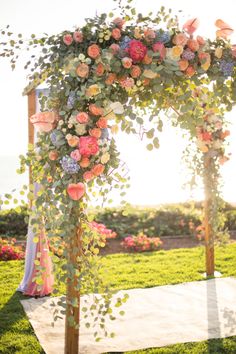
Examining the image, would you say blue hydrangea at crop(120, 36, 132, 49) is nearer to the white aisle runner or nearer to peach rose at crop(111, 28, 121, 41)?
peach rose at crop(111, 28, 121, 41)

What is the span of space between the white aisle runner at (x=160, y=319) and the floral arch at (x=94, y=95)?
142cm

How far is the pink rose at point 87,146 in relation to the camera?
336 centimetres

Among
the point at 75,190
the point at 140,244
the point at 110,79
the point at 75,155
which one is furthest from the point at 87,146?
the point at 140,244

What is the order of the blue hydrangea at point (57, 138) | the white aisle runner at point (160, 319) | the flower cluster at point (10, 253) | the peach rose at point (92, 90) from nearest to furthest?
the peach rose at point (92, 90)
the blue hydrangea at point (57, 138)
the white aisle runner at point (160, 319)
the flower cluster at point (10, 253)

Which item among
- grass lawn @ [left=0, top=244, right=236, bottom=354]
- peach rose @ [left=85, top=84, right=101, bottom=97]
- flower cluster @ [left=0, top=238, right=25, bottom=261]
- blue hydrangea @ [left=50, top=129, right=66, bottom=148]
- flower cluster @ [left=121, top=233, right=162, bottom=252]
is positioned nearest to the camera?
peach rose @ [left=85, top=84, right=101, bottom=97]

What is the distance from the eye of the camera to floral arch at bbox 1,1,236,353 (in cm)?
339

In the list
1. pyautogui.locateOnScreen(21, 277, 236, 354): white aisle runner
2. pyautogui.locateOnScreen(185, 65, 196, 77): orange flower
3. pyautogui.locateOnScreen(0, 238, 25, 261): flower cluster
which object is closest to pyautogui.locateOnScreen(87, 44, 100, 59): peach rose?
pyautogui.locateOnScreen(185, 65, 196, 77): orange flower

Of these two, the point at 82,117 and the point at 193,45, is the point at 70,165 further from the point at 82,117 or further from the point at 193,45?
the point at 193,45

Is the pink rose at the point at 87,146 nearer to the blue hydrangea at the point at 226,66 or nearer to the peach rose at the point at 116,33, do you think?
the peach rose at the point at 116,33

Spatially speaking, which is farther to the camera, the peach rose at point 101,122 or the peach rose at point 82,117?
the peach rose at point 101,122

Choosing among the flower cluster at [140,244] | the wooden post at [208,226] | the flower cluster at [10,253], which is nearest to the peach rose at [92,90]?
the wooden post at [208,226]

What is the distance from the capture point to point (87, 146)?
11.0ft

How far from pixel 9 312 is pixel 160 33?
3.93m

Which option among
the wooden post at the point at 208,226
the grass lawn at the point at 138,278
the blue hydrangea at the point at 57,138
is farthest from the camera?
the wooden post at the point at 208,226
